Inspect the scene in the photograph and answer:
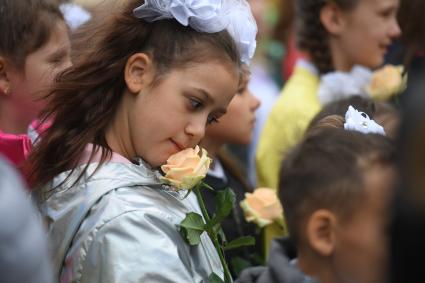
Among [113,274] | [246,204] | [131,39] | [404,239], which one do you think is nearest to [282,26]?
[246,204]

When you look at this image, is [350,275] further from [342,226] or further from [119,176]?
[119,176]

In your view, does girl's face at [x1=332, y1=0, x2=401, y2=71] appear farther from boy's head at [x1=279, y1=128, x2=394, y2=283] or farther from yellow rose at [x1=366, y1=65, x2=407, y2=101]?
boy's head at [x1=279, y1=128, x2=394, y2=283]

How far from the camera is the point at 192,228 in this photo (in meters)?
2.59

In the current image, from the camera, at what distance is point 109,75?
2812mm

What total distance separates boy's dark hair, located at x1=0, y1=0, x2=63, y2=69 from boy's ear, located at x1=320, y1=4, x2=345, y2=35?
5.75 ft

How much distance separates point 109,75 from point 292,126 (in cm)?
173

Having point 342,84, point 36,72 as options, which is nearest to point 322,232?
point 36,72

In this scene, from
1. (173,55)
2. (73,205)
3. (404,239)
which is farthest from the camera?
(173,55)

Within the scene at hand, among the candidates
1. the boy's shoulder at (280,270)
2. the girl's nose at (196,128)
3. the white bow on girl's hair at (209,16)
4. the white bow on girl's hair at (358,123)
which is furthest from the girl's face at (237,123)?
the boy's shoulder at (280,270)

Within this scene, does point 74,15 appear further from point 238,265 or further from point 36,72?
point 238,265

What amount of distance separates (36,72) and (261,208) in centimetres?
101

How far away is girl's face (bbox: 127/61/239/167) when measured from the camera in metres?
2.71

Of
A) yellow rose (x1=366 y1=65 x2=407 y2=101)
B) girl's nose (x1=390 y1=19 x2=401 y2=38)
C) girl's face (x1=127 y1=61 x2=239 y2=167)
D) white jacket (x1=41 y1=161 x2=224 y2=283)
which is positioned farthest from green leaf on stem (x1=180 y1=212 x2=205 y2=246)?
girl's nose (x1=390 y1=19 x2=401 y2=38)

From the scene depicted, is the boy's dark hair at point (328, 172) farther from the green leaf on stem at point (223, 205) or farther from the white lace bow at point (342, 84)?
the white lace bow at point (342, 84)
